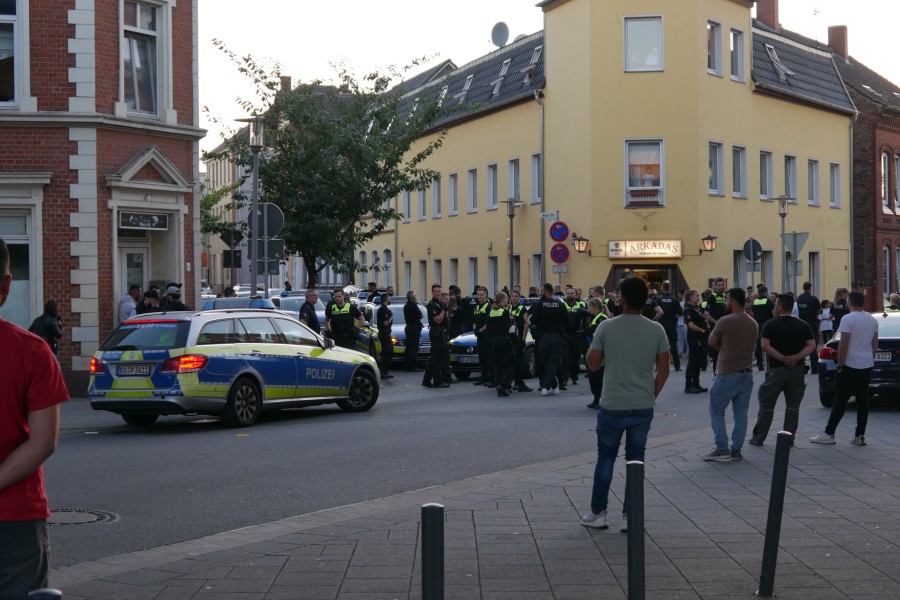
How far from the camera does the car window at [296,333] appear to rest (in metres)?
17.0

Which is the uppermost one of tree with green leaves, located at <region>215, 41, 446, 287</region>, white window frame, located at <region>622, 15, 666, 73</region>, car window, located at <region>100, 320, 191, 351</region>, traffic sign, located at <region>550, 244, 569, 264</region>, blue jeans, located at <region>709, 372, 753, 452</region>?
white window frame, located at <region>622, 15, 666, 73</region>

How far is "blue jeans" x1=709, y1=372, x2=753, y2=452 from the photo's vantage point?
12.1 metres

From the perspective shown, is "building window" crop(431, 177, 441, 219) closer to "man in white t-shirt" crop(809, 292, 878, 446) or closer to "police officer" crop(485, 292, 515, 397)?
"police officer" crop(485, 292, 515, 397)

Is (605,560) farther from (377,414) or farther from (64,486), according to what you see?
(377,414)

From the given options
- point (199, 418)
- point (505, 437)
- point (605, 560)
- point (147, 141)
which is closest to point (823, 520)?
point (605, 560)

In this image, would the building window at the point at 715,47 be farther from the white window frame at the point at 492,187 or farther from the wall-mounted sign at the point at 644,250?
the white window frame at the point at 492,187

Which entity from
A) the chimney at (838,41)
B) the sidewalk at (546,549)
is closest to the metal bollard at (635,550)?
the sidewalk at (546,549)

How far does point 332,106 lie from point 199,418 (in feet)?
59.4

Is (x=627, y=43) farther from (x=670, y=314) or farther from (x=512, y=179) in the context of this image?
(x=670, y=314)

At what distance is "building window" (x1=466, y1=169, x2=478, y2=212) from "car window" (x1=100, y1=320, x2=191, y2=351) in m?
32.5

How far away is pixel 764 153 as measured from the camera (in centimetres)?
4312

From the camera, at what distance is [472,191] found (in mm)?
47906

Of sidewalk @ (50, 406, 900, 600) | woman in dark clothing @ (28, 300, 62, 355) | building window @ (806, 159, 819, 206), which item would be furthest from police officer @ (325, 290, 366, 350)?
building window @ (806, 159, 819, 206)

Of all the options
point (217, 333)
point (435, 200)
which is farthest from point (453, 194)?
Result: point (217, 333)
